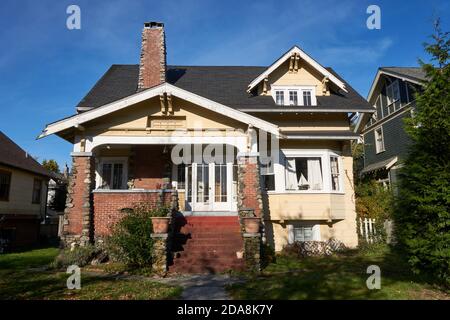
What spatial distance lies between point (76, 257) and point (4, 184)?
10.9 m

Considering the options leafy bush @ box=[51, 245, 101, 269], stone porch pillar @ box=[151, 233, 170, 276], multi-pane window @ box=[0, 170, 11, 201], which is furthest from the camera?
multi-pane window @ box=[0, 170, 11, 201]

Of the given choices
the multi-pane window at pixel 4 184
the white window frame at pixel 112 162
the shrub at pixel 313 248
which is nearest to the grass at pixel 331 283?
the shrub at pixel 313 248

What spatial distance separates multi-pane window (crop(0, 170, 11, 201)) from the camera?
57.9ft

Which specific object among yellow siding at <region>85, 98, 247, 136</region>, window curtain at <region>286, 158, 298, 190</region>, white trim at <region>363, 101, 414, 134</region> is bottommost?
window curtain at <region>286, 158, 298, 190</region>

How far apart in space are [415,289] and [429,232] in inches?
49.8

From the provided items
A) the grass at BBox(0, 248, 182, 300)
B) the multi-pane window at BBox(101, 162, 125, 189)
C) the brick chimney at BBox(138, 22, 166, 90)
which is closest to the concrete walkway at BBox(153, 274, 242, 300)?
the grass at BBox(0, 248, 182, 300)

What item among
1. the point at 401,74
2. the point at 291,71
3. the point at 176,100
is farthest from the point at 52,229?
the point at 401,74

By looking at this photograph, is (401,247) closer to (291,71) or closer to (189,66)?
(291,71)

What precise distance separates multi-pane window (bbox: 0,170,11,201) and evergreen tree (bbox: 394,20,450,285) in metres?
19.1

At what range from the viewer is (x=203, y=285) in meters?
7.70

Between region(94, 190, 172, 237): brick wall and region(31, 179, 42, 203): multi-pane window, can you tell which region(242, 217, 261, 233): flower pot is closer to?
region(94, 190, 172, 237): brick wall

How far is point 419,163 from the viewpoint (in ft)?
23.4

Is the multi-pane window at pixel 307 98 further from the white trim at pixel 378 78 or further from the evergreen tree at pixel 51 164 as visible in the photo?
the evergreen tree at pixel 51 164

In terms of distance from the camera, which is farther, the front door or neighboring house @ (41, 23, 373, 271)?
the front door
